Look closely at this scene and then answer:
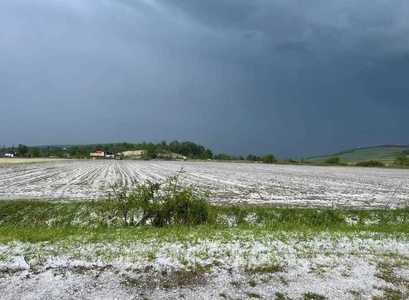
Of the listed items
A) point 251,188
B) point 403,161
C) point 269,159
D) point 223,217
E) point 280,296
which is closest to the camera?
point 280,296

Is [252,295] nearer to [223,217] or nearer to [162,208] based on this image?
[162,208]

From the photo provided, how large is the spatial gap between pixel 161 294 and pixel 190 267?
1.23 m

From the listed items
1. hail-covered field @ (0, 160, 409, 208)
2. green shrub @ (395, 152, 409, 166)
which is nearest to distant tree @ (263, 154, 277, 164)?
green shrub @ (395, 152, 409, 166)

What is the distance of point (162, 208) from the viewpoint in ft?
43.2

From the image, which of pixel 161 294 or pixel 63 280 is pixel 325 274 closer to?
pixel 161 294

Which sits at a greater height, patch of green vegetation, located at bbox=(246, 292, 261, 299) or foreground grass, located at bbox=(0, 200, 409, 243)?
patch of green vegetation, located at bbox=(246, 292, 261, 299)

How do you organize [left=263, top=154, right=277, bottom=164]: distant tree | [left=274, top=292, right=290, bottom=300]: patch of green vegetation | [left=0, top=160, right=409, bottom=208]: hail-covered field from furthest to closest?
1. [left=263, top=154, right=277, bottom=164]: distant tree
2. [left=0, top=160, right=409, bottom=208]: hail-covered field
3. [left=274, top=292, right=290, bottom=300]: patch of green vegetation

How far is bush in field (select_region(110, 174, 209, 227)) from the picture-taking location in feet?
43.1

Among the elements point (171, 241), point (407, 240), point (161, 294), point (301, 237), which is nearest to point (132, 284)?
point (161, 294)

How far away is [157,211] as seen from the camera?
13.2 meters

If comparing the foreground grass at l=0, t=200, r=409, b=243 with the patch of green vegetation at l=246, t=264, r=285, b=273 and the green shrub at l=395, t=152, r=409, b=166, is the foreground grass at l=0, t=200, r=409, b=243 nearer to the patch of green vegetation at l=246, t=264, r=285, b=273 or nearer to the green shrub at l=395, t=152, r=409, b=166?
the patch of green vegetation at l=246, t=264, r=285, b=273

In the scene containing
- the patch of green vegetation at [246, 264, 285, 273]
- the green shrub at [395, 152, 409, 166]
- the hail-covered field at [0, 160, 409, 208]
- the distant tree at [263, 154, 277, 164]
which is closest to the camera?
the patch of green vegetation at [246, 264, 285, 273]

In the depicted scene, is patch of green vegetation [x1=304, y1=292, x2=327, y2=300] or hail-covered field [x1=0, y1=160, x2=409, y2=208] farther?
hail-covered field [x1=0, y1=160, x2=409, y2=208]

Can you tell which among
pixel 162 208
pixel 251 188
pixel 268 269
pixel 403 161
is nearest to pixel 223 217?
pixel 162 208
